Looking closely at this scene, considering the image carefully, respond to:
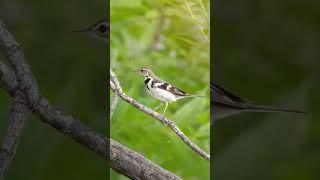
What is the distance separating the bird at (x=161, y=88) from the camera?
142cm

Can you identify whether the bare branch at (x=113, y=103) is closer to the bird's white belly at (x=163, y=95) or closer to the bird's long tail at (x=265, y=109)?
the bird's white belly at (x=163, y=95)

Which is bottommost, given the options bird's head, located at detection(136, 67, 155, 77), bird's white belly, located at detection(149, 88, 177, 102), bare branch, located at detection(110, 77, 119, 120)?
bare branch, located at detection(110, 77, 119, 120)

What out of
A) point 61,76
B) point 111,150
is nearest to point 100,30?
point 61,76

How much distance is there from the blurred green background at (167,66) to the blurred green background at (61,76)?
43 millimetres

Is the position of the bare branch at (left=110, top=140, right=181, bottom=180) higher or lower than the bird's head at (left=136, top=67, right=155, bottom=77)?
lower

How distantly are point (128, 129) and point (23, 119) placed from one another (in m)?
0.20

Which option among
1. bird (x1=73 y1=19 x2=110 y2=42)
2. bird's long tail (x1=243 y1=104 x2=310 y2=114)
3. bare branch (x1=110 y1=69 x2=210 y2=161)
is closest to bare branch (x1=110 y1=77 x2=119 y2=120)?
bare branch (x1=110 y1=69 x2=210 y2=161)

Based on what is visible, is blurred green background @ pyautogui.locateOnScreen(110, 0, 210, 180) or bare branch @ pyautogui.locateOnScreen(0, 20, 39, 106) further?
blurred green background @ pyautogui.locateOnScreen(110, 0, 210, 180)

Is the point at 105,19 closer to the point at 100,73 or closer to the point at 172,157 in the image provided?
the point at 100,73

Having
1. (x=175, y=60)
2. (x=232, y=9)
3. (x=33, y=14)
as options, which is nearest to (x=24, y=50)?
(x=33, y=14)

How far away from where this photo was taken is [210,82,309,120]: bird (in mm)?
1409

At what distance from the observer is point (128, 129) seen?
1408 millimetres

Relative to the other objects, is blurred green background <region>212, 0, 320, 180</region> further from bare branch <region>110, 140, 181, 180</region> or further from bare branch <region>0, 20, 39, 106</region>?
bare branch <region>0, 20, 39, 106</region>

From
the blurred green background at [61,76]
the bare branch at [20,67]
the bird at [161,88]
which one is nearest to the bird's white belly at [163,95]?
the bird at [161,88]
